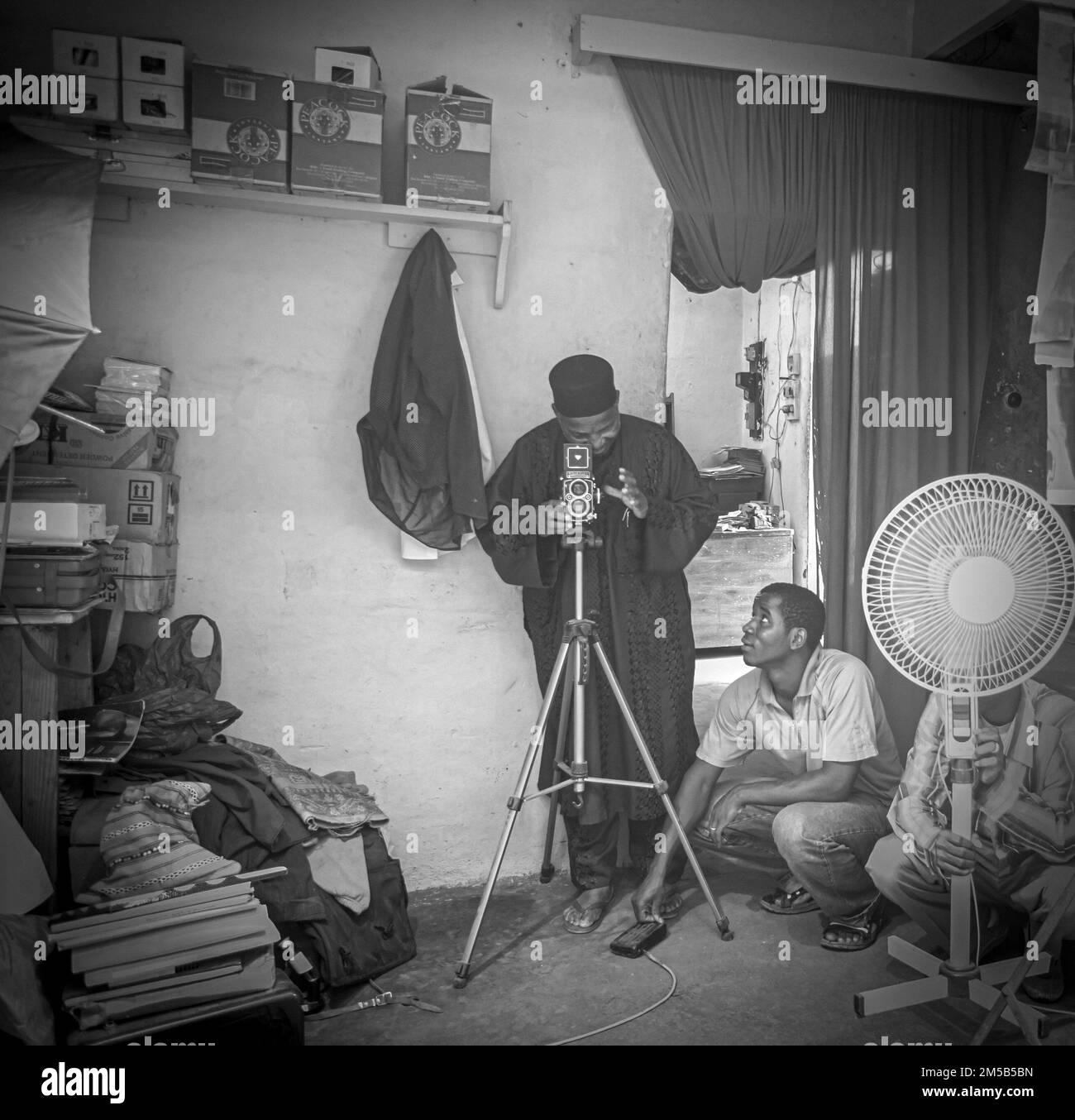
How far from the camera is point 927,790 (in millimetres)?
2281

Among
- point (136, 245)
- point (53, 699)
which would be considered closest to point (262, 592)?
point (53, 699)

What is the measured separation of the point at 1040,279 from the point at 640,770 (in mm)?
1816

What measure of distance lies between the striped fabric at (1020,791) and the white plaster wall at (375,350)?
1.14m

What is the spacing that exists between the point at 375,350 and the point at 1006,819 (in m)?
2.04

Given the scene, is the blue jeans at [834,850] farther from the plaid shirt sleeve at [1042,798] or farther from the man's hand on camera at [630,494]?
the man's hand on camera at [630,494]

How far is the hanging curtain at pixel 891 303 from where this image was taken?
9.57 ft

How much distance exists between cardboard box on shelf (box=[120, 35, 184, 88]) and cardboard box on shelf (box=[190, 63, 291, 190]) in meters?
0.05

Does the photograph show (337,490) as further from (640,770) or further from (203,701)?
(640,770)

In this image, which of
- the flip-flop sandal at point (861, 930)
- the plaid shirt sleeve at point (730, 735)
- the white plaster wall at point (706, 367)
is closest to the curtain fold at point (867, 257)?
the plaid shirt sleeve at point (730, 735)

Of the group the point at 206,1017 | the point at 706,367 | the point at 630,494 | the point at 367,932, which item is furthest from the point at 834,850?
the point at 706,367

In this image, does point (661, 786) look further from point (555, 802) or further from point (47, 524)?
point (47, 524)

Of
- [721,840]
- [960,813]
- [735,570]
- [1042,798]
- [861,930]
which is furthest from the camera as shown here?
[735,570]

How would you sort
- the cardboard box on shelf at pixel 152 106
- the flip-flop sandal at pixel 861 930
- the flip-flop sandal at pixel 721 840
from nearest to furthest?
the cardboard box on shelf at pixel 152 106 < the flip-flop sandal at pixel 861 930 < the flip-flop sandal at pixel 721 840

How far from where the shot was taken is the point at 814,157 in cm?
291
